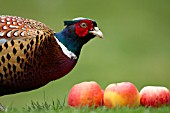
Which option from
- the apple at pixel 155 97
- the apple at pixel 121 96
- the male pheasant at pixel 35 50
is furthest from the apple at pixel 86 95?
the apple at pixel 155 97

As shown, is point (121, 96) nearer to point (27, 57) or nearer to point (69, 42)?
point (69, 42)

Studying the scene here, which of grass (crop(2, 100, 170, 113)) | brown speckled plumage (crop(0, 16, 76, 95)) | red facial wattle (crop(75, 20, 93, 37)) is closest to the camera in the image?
grass (crop(2, 100, 170, 113))

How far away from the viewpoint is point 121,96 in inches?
162

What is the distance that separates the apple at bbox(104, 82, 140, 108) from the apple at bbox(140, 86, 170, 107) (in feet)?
0.44

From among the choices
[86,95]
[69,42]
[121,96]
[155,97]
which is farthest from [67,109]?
[155,97]

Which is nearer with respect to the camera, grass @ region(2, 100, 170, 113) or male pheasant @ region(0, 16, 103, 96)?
grass @ region(2, 100, 170, 113)

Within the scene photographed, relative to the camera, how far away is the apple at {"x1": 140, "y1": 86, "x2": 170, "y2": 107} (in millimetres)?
4227

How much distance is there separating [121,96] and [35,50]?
0.71 meters

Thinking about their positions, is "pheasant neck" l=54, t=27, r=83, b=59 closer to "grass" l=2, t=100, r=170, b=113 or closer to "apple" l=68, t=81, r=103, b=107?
"apple" l=68, t=81, r=103, b=107

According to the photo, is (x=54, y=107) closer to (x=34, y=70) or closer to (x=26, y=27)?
(x=34, y=70)

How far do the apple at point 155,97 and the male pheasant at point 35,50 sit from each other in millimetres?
578

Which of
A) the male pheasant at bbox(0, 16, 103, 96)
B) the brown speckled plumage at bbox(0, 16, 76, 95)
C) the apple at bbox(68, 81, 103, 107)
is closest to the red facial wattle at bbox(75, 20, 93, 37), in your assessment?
the male pheasant at bbox(0, 16, 103, 96)

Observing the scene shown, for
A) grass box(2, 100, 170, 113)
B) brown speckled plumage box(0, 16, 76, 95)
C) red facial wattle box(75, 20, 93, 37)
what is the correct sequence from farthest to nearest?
red facial wattle box(75, 20, 93, 37) → brown speckled plumage box(0, 16, 76, 95) → grass box(2, 100, 170, 113)

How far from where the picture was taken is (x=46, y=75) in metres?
4.21
